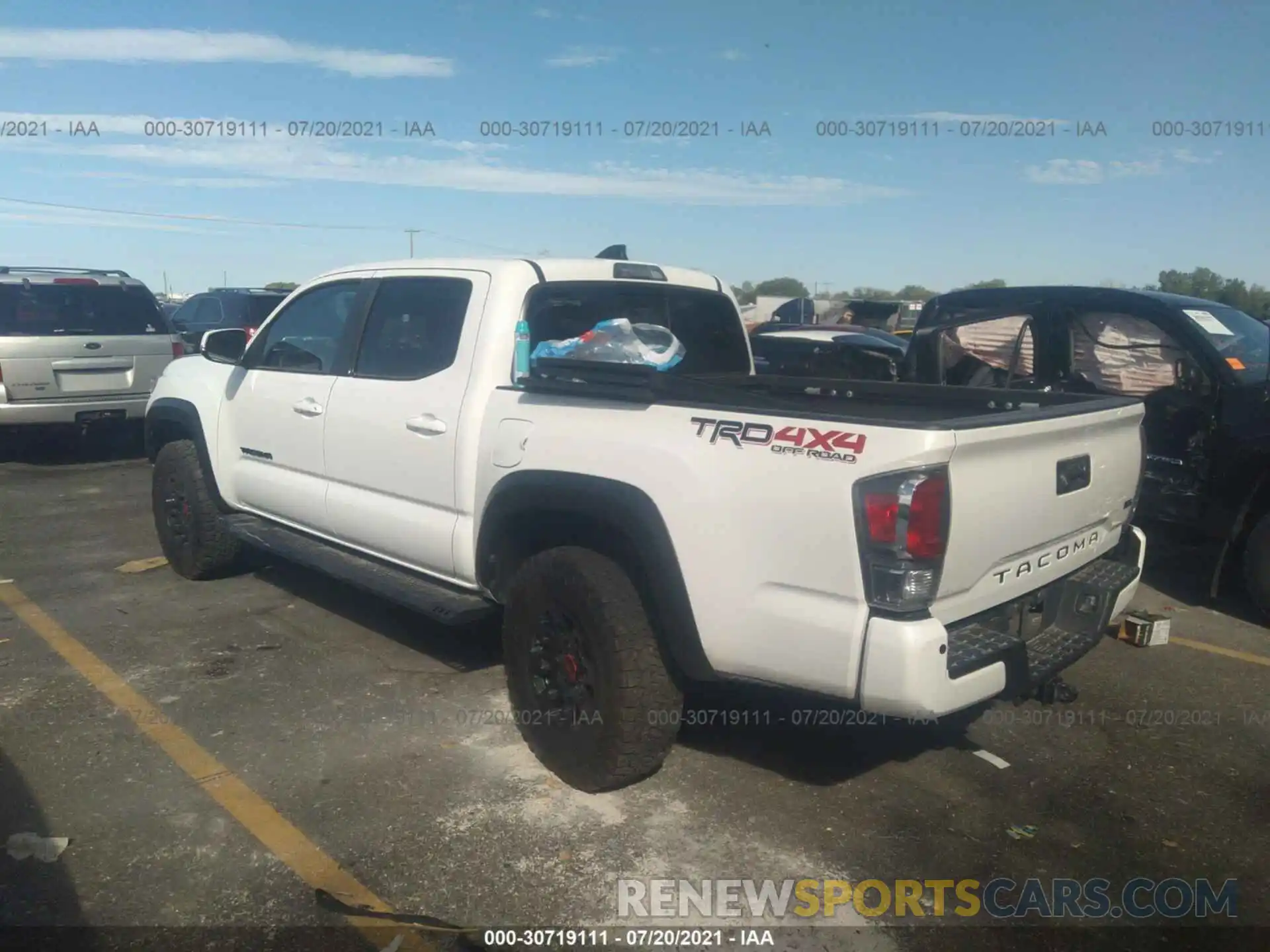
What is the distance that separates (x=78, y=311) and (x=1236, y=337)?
978 cm

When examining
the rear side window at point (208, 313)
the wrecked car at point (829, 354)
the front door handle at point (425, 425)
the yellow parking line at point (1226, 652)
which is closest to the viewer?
the front door handle at point (425, 425)

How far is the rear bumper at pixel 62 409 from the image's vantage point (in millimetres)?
9445

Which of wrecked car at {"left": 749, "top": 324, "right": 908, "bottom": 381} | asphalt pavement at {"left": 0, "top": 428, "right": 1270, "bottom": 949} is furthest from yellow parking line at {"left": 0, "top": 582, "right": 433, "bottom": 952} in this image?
wrecked car at {"left": 749, "top": 324, "right": 908, "bottom": 381}

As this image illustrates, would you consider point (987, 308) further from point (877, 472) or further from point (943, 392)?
point (877, 472)

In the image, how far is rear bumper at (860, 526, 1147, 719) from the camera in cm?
284

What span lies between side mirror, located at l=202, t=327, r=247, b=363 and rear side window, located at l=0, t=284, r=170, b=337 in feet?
16.2

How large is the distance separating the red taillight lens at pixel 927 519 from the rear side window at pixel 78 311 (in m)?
9.30

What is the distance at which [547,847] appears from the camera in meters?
3.31

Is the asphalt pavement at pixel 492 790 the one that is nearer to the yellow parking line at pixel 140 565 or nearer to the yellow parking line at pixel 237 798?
the yellow parking line at pixel 237 798

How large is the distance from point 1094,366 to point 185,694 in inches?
214

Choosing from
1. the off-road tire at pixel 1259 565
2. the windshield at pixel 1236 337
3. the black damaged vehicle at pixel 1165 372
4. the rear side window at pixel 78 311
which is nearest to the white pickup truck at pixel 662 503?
the off-road tire at pixel 1259 565

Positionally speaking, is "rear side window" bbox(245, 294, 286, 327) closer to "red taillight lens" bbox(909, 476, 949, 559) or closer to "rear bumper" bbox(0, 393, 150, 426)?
"rear bumper" bbox(0, 393, 150, 426)

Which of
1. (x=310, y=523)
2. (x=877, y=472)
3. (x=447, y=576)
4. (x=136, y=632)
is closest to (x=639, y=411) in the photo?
(x=877, y=472)

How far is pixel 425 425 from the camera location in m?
4.23
